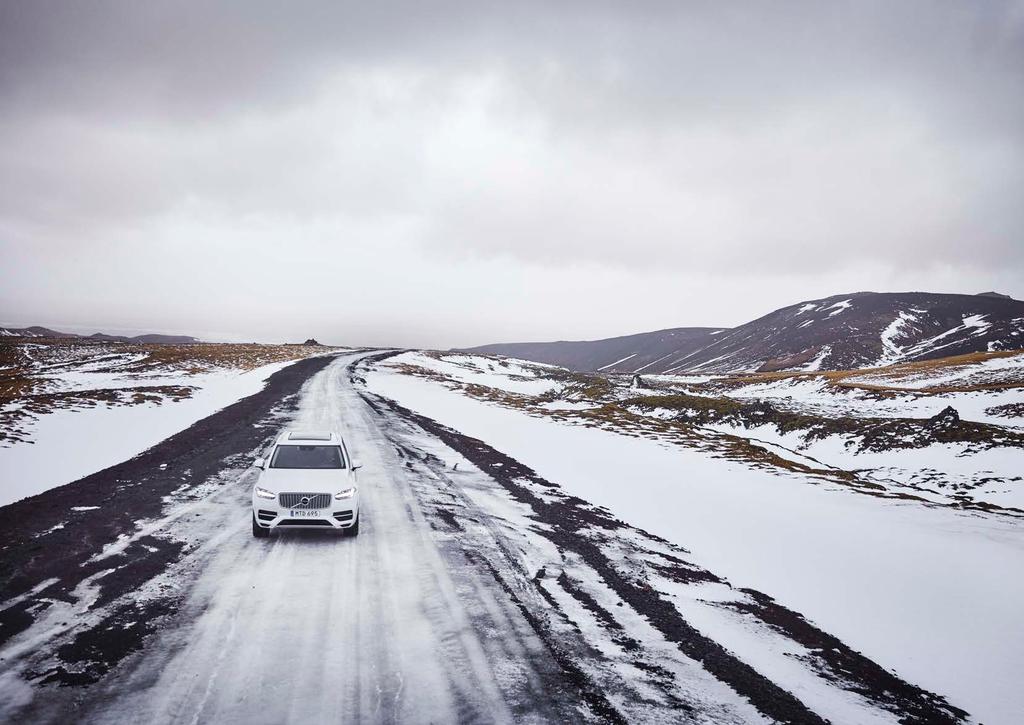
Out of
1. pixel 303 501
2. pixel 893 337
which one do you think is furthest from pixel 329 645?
pixel 893 337

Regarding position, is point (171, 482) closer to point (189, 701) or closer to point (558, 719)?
point (189, 701)

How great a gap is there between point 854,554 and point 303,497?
36.6ft

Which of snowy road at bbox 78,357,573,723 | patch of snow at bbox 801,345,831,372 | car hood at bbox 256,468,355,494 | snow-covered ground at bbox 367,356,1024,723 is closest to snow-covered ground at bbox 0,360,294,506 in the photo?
car hood at bbox 256,468,355,494

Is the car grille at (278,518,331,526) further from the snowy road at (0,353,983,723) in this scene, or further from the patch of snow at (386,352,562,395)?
the patch of snow at (386,352,562,395)

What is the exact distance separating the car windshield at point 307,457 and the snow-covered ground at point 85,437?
19.8ft

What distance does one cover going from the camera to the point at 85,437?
56.2ft

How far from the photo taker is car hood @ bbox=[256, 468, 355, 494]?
911 cm

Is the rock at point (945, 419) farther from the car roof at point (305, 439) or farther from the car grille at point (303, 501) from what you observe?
the car grille at point (303, 501)

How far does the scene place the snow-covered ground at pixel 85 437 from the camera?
41.1 feet

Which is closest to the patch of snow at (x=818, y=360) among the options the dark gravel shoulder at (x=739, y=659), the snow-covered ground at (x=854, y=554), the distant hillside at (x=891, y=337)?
the distant hillside at (x=891, y=337)

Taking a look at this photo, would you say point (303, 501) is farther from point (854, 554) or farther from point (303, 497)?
point (854, 554)

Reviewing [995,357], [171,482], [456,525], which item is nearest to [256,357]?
[171,482]

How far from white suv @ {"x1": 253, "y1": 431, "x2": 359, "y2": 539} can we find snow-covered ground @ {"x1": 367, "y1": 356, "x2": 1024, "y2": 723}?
20.1 feet

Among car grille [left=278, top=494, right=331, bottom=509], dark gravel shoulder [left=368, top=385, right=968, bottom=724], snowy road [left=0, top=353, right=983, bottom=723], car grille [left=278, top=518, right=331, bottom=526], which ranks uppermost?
car grille [left=278, top=494, right=331, bottom=509]
